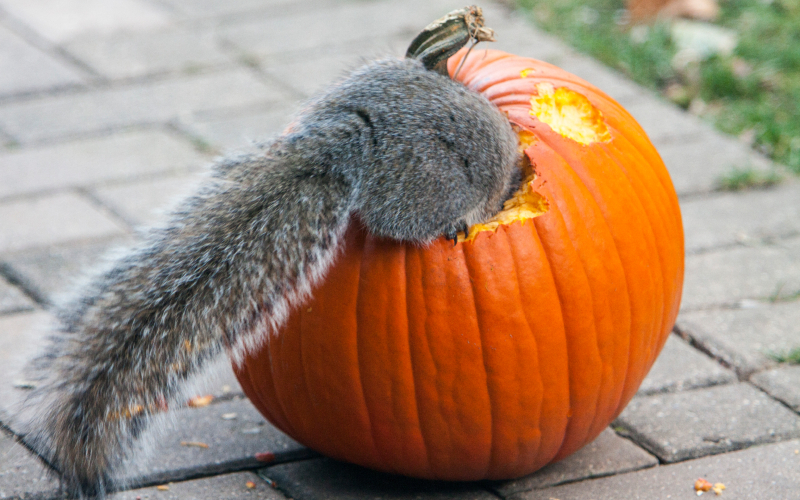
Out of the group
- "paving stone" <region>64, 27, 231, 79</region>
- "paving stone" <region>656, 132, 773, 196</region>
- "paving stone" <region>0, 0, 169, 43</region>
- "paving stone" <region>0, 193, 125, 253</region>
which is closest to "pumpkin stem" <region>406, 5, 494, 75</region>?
"paving stone" <region>0, 193, 125, 253</region>

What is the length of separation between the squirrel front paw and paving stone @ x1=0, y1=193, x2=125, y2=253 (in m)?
1.81

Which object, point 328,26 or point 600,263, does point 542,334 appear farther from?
point 328,26

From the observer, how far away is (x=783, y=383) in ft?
8.20

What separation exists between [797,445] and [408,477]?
97cm

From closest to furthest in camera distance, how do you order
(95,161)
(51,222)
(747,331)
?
(747,331) → (51,222) → (95,161)

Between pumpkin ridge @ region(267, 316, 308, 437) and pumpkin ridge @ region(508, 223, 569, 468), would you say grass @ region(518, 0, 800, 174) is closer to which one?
pumpkin ridge @ region(508, 223, 569, 468)

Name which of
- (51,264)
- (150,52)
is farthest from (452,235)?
(150,52)

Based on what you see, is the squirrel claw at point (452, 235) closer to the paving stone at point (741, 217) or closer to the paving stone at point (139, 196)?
the paving stone at point (741, 217)

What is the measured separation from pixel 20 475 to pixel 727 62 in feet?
13.0

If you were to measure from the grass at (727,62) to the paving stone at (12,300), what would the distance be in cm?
308

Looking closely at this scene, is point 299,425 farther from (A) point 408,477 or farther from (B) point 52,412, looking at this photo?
(B) point 52,412

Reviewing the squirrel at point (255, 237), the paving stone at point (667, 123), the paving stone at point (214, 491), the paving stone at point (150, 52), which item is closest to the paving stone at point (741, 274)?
the paving stone at point (667, 123)

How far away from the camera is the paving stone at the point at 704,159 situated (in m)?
3.72

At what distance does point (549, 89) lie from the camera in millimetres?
2141
